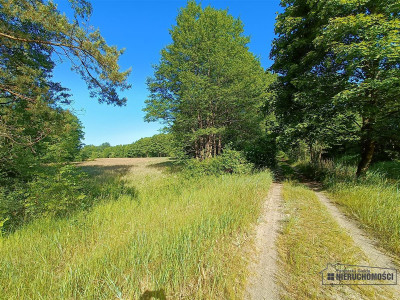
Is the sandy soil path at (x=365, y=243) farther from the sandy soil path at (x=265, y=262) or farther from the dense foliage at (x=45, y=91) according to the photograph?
the dense foliage at (x=45, y=91)

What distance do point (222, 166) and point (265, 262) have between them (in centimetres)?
786

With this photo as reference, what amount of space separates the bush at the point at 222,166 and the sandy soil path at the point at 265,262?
5.65 m

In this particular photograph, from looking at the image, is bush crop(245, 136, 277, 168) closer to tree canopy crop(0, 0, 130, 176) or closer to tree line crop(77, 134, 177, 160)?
tree canopy crop(0, 0, 130, 176)

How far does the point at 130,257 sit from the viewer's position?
2.31m

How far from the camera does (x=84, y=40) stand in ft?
13.8

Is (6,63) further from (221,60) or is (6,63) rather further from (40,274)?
(221,60)

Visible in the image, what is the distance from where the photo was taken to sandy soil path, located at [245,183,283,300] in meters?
1.98

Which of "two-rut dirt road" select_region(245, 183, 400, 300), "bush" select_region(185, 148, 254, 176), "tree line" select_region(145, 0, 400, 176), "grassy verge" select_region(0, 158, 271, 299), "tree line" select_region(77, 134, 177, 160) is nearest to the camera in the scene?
"grassy verge" select_region(0, 158, 271, 299)

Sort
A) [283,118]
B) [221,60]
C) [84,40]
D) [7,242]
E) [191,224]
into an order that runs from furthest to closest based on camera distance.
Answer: [221,60] → [283,118] → [84,40] → [191,224] → [7,242]

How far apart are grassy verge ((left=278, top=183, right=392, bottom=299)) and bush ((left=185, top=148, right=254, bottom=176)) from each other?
581cm

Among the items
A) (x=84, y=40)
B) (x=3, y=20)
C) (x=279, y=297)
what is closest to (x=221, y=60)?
(x=84, y=40)

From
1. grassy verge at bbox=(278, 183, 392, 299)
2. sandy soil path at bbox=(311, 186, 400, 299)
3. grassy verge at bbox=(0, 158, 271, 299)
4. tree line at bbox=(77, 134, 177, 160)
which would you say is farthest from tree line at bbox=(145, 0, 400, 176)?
tree line at bbox=(77, 134, 177, 160)

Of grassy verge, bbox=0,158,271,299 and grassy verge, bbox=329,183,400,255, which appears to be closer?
grassy verge, bbox=0,158,271,299

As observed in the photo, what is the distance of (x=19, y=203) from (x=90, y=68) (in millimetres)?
5280
